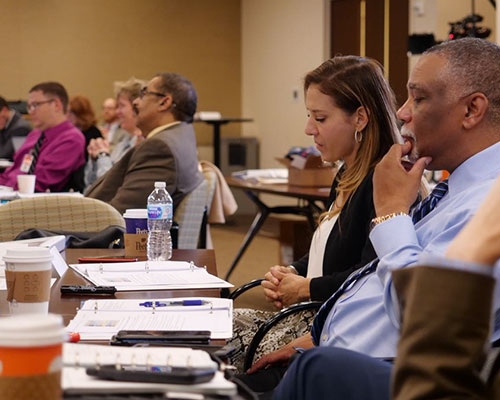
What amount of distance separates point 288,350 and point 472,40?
2.96 ft

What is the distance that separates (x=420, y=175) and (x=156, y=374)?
45.0 inches

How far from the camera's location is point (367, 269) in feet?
6.95

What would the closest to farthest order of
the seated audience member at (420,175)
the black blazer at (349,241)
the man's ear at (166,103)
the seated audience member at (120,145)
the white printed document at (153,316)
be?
the white printed document at (153,316) < the seated audience member at (420,175) < the black blazer at (349,241) < the man's ear at (166,103) < the seated audience member at (120,145)

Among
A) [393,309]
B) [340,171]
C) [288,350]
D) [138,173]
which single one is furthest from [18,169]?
[393,309]

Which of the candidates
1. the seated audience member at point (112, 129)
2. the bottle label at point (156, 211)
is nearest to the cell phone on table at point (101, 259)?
the bottle label at point (156, 211)

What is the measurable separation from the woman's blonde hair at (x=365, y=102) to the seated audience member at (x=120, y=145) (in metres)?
3.17

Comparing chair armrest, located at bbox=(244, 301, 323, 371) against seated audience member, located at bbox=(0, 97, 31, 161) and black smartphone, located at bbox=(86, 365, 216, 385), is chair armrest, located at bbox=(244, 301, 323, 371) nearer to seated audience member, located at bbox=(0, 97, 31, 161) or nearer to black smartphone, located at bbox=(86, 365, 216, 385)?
black smartphone, located at bbox=(86, 365, 216, 385)

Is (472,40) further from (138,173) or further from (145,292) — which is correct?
(138,173)

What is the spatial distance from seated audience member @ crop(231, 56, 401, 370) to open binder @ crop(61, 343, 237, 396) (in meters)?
1.25

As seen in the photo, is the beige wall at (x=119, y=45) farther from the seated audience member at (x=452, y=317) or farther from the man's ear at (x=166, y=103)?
the seated audience member at (x=452, y=317)

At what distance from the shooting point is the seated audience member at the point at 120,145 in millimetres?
6004

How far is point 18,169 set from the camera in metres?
6.42

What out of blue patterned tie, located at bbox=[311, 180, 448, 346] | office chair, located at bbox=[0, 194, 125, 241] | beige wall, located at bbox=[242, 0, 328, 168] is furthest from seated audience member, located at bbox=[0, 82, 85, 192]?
blue patterned tie, located at bbox=[311, 180, 448, 346]

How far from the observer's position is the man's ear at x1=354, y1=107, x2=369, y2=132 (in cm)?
271
